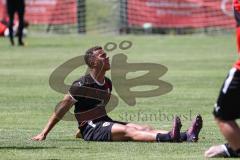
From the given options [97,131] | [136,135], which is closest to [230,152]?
[136,135]

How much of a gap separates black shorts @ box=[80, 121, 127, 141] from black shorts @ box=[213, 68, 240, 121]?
245 cm

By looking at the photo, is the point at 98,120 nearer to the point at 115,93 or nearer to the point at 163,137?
the point at 163,137

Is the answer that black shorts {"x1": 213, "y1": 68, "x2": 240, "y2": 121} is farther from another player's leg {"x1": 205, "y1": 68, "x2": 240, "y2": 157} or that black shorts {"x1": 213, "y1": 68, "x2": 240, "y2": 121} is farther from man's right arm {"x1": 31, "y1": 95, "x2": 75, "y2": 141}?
man's right arm {"x1": 31, "y1": 95, "x2": 75, "y2": 141}

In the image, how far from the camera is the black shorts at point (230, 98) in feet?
30.9

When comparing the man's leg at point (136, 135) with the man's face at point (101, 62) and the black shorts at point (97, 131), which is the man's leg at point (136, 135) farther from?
the man's face at point (101, 62)

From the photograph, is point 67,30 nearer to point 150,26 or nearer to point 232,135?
point 150,26

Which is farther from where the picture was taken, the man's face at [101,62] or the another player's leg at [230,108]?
the man's face at [101,62]

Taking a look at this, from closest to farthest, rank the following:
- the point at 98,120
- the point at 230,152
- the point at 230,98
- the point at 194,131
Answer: the point at 230,98 → the point at 230,152 → the point at 194,131 → the point at 98,120

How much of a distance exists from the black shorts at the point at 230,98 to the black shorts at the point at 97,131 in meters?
2.45

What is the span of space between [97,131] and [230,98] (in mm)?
2753

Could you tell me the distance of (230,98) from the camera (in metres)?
9.42

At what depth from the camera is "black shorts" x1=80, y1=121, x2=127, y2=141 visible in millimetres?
11625

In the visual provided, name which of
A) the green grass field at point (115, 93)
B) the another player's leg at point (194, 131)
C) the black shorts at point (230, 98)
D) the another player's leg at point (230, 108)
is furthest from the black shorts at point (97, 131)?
the black shorts at point (230, 98)

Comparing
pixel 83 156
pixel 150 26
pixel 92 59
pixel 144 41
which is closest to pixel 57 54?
pixel 144 41
